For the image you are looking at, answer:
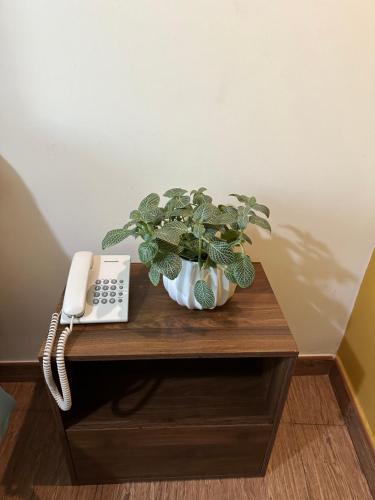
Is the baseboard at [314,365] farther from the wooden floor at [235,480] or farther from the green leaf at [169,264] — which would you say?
the green leaf at [169,264]

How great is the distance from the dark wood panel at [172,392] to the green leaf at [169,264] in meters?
0.39

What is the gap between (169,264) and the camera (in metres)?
0.77

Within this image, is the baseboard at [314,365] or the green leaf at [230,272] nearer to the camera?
the green leaf at [230,272]

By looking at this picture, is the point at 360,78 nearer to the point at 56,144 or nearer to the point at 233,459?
the point at 56,144

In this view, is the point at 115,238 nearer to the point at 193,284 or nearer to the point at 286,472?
the point at 193,284

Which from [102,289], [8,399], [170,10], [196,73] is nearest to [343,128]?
[196,73]

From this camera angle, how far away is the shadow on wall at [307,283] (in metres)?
1.19

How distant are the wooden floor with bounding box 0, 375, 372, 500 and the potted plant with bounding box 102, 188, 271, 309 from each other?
0.67 metres

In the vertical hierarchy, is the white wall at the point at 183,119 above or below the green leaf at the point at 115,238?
above

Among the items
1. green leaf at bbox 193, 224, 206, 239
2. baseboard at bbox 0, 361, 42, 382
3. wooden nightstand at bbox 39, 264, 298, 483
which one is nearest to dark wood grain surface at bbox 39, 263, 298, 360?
wooden nightstand at bbox 39, 264, 298, 483

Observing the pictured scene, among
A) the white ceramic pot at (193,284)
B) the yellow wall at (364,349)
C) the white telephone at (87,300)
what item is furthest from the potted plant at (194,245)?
the yellow wall at (364,349)

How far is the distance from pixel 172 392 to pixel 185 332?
0.28 m

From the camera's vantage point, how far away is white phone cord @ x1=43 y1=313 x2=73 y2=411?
782 millimetres

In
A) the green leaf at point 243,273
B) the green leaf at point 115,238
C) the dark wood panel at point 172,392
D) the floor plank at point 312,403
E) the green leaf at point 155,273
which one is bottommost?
the floor plank at point 312,403
